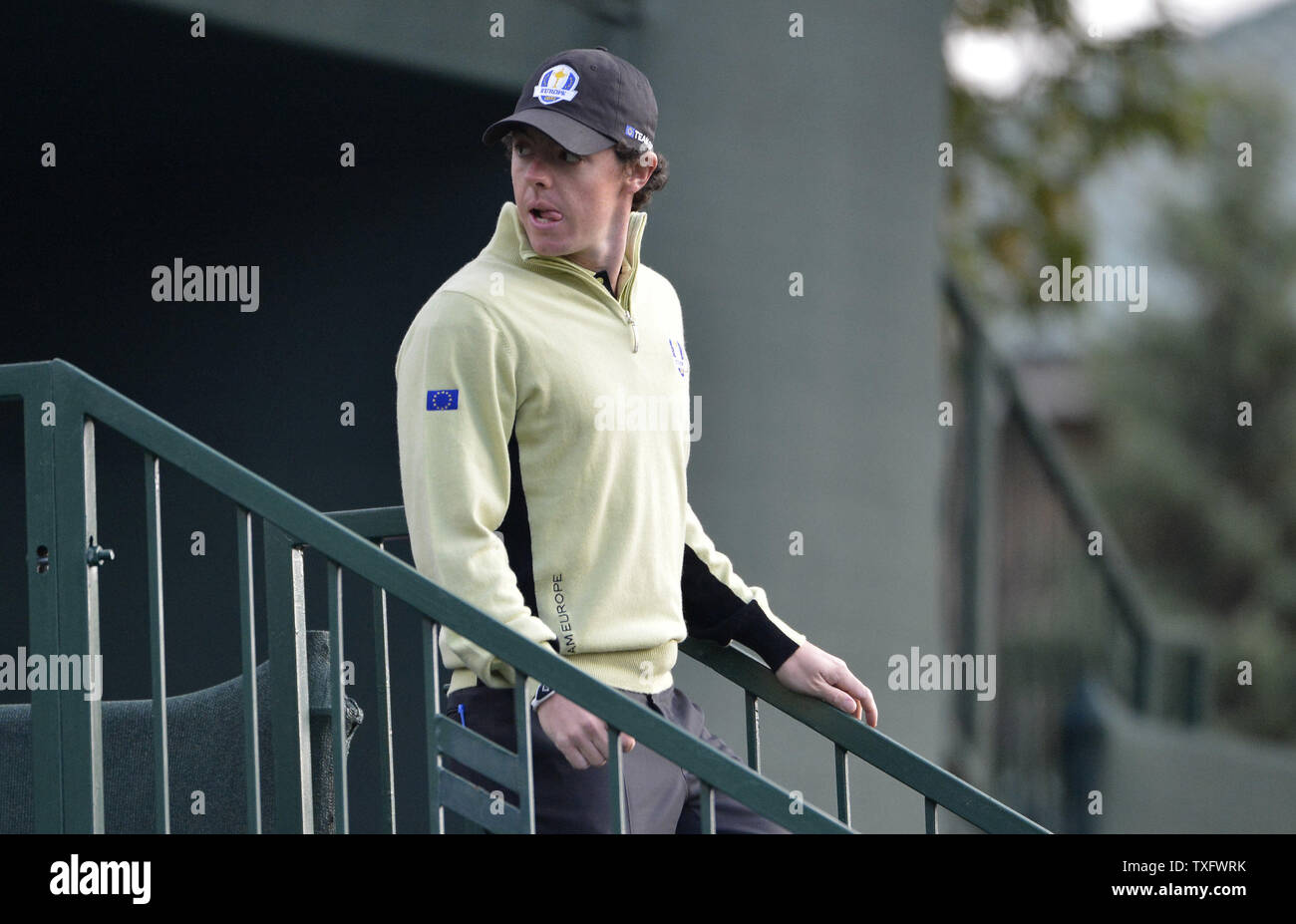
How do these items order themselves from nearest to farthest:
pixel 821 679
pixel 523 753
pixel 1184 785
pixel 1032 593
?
pixel 523 753
pixel 821 679
pixel 1032 593
pixel 1184 785

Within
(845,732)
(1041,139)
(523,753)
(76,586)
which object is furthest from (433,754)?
(1041,139)

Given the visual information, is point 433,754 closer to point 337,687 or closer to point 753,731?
point 337,687

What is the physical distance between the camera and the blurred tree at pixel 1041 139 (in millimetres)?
11281

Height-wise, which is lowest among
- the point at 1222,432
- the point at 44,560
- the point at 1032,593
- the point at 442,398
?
the point at 1032,593

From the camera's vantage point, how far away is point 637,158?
3131 mm

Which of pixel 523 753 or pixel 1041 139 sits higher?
pixel 1041 139

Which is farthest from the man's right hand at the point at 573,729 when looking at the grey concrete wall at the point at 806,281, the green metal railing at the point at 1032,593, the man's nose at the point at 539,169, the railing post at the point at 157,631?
the green metal railing at the point at 1032,593

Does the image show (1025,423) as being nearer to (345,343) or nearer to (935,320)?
(935,320)

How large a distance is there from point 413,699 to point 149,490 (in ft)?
8.20

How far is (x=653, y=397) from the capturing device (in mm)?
3072

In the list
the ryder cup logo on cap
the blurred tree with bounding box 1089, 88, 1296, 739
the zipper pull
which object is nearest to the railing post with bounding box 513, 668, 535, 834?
the zipper pull

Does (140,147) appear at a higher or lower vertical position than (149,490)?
higher

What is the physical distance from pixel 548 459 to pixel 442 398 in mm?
229
